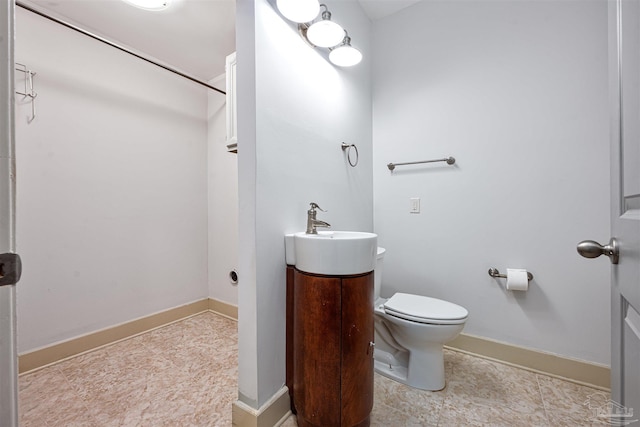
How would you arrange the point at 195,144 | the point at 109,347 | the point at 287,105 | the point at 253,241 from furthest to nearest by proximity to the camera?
1. the point at 195,144
2. the point at 109,347
3. the point at 287,105
4. the point at 253,241

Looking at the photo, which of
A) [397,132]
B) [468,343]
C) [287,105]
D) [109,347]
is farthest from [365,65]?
[109,347]

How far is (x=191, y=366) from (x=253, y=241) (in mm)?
1132

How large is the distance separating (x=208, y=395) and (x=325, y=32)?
1.98 m

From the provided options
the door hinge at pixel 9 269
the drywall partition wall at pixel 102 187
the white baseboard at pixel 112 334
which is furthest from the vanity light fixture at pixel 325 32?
the white baseboard at pixel 112 334

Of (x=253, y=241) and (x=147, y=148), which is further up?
(x=147, y=148)

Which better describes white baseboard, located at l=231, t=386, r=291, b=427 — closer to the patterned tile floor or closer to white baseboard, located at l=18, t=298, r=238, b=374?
the patterned tile floor

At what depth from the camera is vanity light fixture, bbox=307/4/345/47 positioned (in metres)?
1.30

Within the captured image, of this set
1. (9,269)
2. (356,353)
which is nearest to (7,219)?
(9,269)

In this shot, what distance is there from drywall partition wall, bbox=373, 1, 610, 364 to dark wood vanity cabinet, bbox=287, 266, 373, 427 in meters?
0.97

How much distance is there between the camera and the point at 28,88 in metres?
1.58

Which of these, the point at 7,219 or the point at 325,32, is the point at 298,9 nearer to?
the point at 325,32

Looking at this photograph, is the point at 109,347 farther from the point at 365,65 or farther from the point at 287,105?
the point at 365,65

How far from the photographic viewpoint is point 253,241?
43.8 inches

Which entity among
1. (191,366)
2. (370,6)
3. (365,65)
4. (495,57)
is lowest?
(191,366)
